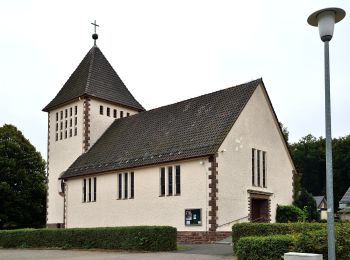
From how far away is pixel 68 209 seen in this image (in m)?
39.1

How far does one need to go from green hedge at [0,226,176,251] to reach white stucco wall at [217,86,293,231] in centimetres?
548

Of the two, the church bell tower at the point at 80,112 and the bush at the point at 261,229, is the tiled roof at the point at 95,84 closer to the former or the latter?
the church bell tower at the point at 80,112

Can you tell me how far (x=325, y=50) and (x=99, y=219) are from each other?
2743 centimetres

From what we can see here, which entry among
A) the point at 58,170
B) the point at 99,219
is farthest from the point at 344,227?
the point at 58,170

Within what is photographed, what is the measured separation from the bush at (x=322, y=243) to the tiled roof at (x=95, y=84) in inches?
1137

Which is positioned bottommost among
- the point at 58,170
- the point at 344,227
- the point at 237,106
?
the point at 344,227

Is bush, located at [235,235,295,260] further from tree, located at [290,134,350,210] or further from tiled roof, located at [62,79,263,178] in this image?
tree, located at [290,134,350,210]

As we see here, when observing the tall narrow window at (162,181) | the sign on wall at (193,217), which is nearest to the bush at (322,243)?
the sign on wall at (193,217)

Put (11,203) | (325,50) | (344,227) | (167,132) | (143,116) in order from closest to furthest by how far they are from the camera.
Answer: (325,50) < (344,227) < (167,132) < (143,116) < (11,203)

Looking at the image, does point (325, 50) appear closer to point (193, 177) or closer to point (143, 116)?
point (193, 177)

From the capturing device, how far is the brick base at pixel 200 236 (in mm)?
26984

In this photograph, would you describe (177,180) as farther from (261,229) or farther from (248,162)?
(261,229)

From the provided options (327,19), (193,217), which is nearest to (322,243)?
(327,19)

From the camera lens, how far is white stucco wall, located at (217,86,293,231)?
28266 mm
